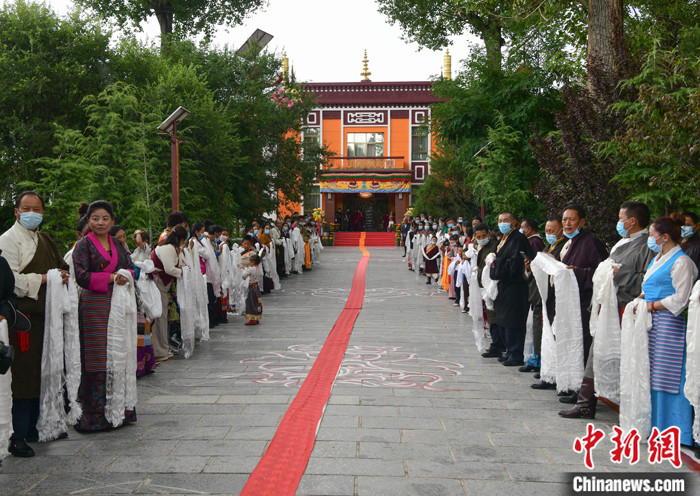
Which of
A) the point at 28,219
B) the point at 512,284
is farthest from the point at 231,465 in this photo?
the point at 512,284

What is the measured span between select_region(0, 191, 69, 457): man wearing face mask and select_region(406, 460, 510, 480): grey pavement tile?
2798 millimetres

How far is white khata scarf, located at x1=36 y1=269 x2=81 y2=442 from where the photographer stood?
192 inches

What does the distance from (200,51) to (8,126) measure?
7269 millimetres

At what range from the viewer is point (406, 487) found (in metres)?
3.97

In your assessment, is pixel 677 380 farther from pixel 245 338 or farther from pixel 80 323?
pixel 245 338

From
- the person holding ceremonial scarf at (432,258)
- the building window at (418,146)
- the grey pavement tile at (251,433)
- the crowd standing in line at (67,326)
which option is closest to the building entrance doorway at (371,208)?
the building window at (418,146)

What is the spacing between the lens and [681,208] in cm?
762

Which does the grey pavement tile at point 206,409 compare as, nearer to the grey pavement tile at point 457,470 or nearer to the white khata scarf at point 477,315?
the grey pavement tile at point 457,470

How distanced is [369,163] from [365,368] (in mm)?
31589

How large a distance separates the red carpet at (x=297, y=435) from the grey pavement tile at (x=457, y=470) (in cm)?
75

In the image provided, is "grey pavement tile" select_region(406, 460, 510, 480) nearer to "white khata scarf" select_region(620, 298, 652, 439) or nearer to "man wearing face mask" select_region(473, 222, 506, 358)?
"white khata scarf" select_region(620, 298, 652, 439)

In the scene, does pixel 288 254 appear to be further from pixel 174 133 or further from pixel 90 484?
pixel 90 484

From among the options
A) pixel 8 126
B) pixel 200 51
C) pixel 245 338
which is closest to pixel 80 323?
pixel 245 338

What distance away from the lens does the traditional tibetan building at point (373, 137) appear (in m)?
37.8
